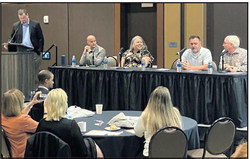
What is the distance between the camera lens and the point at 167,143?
3.00 m

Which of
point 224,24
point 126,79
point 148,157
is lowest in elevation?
point 148,157

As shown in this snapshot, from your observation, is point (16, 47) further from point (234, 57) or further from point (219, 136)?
point (219, 136)

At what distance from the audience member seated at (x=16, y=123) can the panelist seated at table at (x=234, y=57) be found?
2.58 m

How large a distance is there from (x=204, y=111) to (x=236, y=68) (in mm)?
611

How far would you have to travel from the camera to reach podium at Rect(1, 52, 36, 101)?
537 cm

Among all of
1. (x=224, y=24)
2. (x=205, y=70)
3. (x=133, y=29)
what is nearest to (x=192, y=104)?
(x=205, y=70)

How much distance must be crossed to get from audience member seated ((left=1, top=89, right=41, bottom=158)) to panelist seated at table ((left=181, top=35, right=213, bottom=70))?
253cm

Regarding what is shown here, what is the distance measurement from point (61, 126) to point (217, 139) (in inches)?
46.8

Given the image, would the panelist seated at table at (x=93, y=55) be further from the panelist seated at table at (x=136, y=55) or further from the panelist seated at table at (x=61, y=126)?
the panelist seated at table at (x=61, y=126)

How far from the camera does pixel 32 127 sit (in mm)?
3377

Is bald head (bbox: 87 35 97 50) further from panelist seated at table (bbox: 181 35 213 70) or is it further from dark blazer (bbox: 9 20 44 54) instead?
panelist seated at table (bbox: 181 35 213 70)

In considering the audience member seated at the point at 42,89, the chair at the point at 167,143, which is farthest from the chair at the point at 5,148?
the chair at the point at 167,143

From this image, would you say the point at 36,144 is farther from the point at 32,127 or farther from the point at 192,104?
the point at 192,104

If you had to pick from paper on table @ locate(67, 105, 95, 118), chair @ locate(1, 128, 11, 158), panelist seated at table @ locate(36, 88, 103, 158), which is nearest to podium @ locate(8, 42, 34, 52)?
paper on table @ locate(67, 105, 95, 118)
